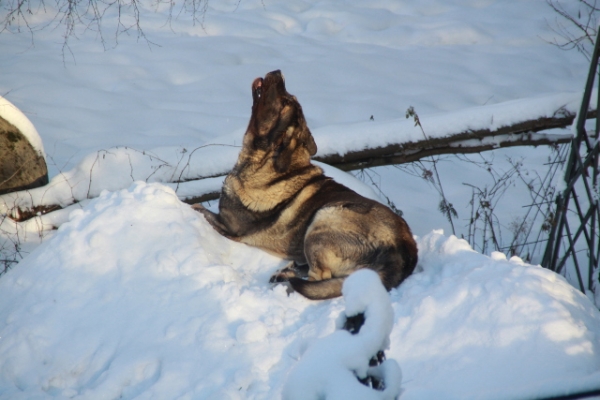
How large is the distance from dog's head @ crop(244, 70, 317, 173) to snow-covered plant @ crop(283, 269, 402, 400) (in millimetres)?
3095

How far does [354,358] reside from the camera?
1.33 metres

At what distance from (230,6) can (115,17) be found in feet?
9.22

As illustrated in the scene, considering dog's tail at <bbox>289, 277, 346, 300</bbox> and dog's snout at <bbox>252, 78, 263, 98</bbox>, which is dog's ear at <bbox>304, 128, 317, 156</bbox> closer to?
dog's snout at <bbox>252, 78, 263, 98</bbox>

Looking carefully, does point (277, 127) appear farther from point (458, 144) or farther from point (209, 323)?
point (458, 144)

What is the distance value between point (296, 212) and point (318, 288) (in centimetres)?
112

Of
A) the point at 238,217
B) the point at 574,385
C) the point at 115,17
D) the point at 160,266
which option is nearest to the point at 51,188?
the point at 238,217

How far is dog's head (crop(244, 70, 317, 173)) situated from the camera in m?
4.34

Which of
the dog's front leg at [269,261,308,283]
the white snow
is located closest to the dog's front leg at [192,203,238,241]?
the dog's front leg at [269,261,308,283]

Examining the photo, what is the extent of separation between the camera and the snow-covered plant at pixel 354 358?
132 cm

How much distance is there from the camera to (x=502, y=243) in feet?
19.7

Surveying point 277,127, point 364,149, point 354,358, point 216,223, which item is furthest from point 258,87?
point 354,358

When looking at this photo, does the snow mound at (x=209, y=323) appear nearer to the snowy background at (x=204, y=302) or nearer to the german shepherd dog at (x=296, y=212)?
the snowy background at (x=204, y=302)

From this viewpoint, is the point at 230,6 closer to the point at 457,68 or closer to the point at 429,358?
the point at 457,68

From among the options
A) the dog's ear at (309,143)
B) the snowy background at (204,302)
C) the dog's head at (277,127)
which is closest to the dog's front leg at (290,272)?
the snowy background at (204,302)
